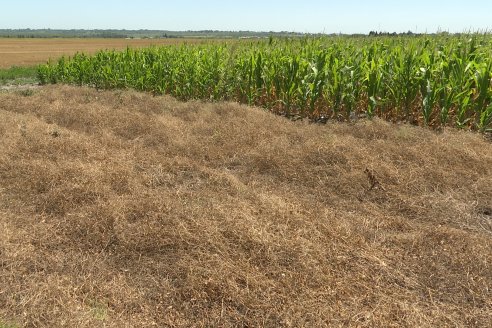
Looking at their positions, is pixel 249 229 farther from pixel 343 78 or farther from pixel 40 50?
pixel 40 50

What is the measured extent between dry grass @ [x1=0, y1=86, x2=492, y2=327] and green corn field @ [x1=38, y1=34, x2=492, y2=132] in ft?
2.56

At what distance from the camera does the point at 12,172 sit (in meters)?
4.83

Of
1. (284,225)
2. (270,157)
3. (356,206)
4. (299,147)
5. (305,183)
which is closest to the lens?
(284,225)

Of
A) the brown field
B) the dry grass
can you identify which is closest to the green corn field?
the dry grass

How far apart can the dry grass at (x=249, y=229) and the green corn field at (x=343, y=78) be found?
2.56ft

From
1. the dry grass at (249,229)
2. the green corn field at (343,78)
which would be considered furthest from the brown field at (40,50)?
the dry grass at (249,229)

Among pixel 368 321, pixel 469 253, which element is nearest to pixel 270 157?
pixel 469 253

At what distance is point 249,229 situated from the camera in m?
3.36

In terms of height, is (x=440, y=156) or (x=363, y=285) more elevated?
(x=440, y=156)

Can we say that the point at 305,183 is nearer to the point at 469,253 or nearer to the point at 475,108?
the point at 469,253

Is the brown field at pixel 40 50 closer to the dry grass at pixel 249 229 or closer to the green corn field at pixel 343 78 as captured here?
the green corn field at pixel 343 78

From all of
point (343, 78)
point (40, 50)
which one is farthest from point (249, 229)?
point (40, 50)

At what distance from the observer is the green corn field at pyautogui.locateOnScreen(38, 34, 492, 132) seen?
6191 mm

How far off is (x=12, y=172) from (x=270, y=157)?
3.22 metres
